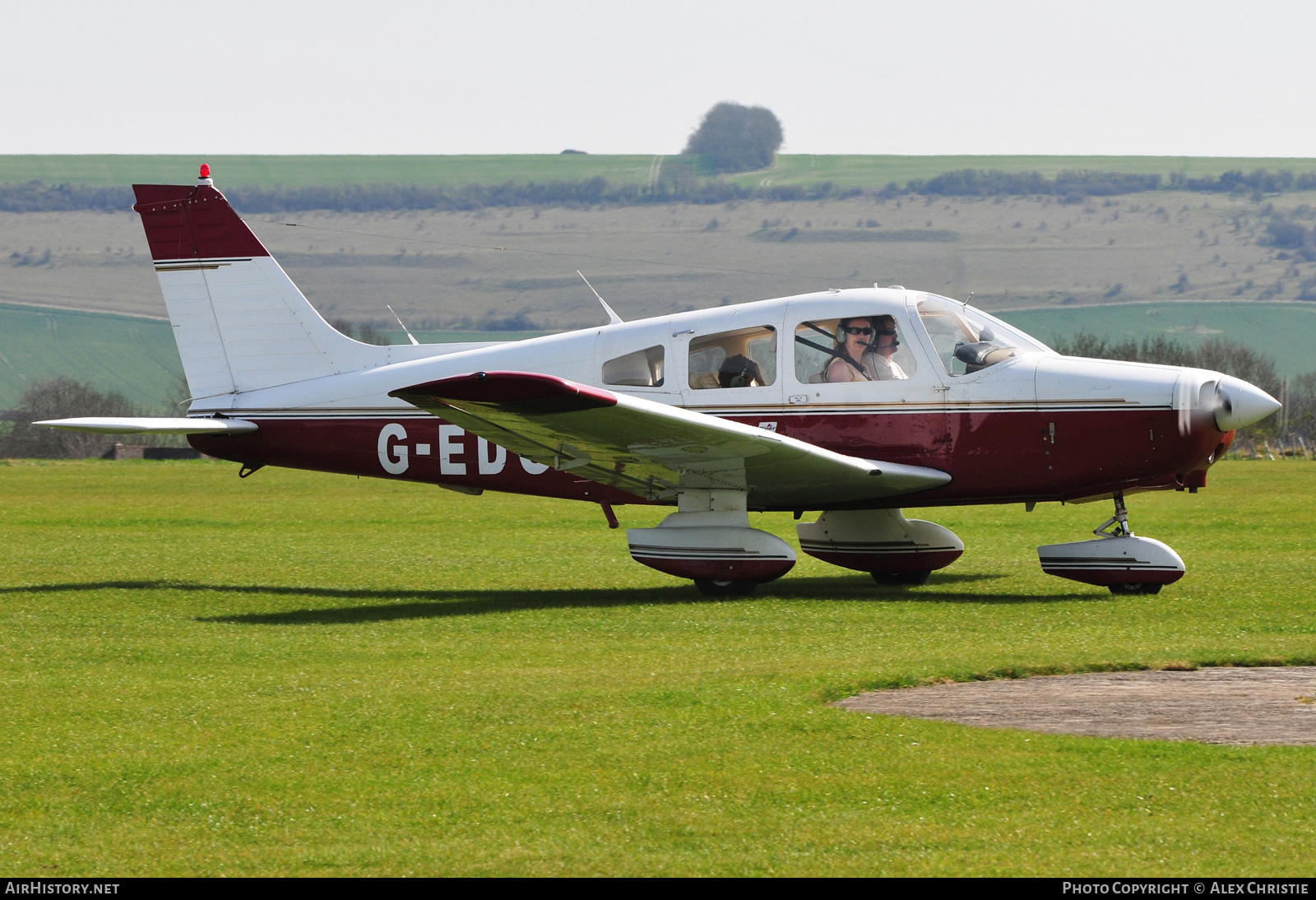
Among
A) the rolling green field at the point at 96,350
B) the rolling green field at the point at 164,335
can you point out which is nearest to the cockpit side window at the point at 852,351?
the rolling green field at the point at 96,350

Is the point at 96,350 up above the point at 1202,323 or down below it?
below

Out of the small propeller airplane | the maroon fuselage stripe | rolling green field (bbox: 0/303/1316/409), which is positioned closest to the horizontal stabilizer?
the small propeller airplane

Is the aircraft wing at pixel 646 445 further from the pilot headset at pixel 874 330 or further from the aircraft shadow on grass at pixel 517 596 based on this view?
the pilot headset at pixel 874 330

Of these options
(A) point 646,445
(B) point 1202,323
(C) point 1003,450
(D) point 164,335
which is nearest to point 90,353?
(D) point 164,335

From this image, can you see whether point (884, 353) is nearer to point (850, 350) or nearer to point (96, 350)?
point (850, 350)

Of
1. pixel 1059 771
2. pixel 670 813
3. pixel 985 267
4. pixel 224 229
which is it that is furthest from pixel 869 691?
pixel 985 267

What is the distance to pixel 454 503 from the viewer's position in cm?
2811

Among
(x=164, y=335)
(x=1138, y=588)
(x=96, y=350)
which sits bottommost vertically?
(x=96, y=350)

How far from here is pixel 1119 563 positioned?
1195 cm

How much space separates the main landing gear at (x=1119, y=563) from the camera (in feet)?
38.9

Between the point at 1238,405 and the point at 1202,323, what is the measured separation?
14057 cm

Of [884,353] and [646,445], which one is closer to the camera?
[646,445]

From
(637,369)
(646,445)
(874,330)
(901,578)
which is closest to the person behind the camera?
(646,445)

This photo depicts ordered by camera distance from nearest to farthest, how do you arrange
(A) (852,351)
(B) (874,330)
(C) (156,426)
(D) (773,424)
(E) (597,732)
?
(E) (597,732) < (B) (874,330) < (A) (852,351) < (D) (773,424) < (C) (156,426)
